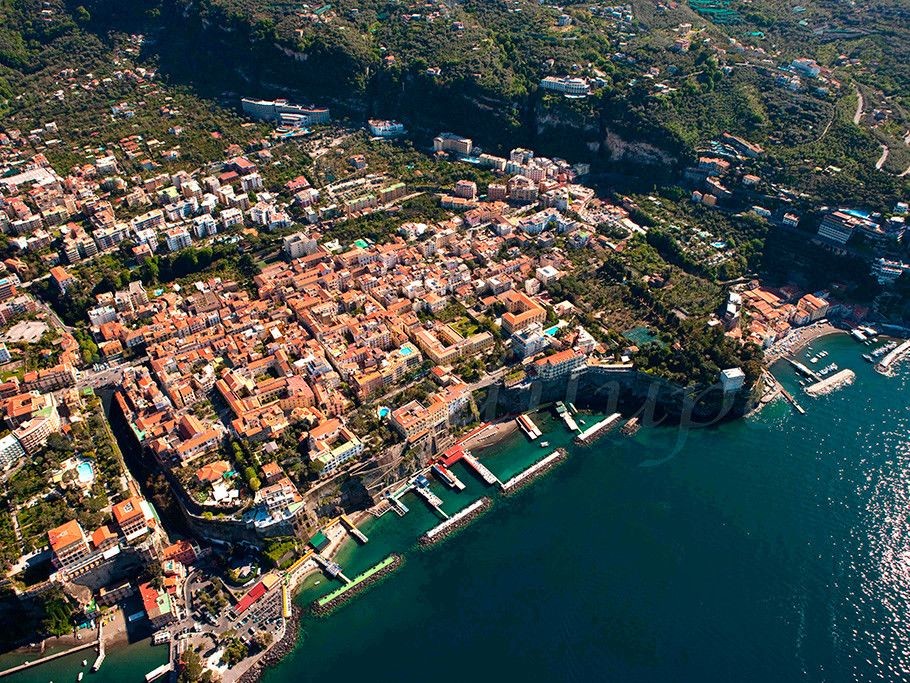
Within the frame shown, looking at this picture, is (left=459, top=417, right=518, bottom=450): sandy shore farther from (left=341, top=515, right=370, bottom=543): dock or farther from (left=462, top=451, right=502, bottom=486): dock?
(left=341, top=515, right=370, bottom=543): dock

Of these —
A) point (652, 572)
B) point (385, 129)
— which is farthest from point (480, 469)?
point (385, 129)

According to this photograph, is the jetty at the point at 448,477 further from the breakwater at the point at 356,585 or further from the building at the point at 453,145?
the building at the point at 453,145

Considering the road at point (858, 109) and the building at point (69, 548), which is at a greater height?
the road at point (858, 109)

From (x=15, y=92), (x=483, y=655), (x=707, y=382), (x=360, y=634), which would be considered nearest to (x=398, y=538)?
(x=360, y=634)

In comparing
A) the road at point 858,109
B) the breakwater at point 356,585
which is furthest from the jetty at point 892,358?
the breakwater at point 356,585

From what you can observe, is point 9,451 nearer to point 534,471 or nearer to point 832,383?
point 534,471

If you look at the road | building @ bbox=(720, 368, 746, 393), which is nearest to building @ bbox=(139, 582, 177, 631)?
building @ bbox=(720, 368, 746, 393)
